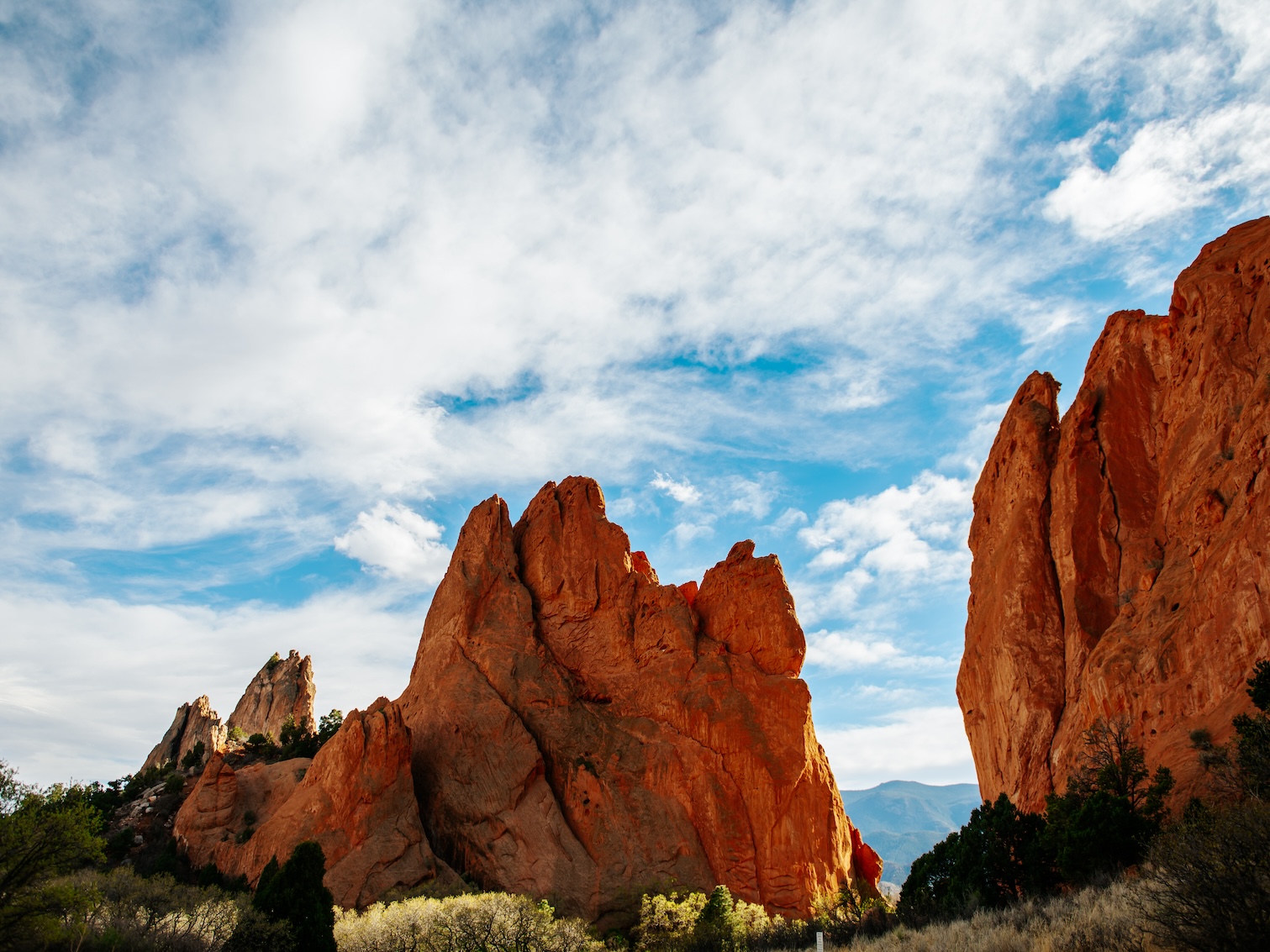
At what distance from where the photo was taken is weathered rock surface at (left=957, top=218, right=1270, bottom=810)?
33.6 metres

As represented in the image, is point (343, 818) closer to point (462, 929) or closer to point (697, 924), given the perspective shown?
point (462, 929)

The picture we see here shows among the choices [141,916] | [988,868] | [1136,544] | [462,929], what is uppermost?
[1136,544]

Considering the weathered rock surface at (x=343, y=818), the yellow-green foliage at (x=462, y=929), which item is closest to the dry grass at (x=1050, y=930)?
the yellow-green foliage at (x=462, y=929)

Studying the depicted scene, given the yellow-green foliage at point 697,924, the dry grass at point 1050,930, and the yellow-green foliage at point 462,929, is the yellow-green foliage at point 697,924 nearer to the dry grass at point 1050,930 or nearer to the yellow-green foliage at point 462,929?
the yellow-green foliage at point 462,929

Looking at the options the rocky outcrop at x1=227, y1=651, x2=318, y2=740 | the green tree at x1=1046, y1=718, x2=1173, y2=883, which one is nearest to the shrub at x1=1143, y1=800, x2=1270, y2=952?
the green tree at x1=1046, y1=718, x2=1173, y2=883

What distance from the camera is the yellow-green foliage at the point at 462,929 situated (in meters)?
32.7

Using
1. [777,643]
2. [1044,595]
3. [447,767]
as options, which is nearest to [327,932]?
[447,767]

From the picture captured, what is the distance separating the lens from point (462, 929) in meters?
33.0

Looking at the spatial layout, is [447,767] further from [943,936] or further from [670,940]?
[943,936]

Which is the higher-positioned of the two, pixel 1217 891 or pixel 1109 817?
pixel 1109 817

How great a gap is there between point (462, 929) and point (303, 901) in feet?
22.4

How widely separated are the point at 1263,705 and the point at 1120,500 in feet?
59.7

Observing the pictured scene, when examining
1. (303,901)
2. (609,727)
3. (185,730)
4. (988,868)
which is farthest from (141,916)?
(185,730)

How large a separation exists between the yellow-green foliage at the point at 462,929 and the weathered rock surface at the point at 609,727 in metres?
12.2
